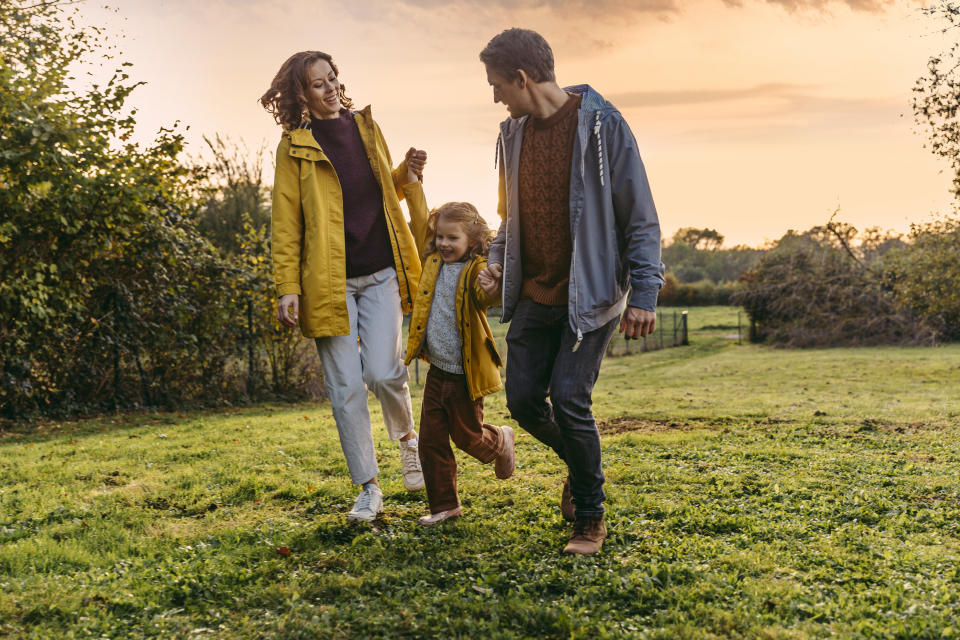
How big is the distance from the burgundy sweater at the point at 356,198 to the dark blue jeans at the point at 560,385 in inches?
37.0

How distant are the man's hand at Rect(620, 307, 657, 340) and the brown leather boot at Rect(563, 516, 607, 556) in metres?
0.91

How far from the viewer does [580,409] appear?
3482 millimetres

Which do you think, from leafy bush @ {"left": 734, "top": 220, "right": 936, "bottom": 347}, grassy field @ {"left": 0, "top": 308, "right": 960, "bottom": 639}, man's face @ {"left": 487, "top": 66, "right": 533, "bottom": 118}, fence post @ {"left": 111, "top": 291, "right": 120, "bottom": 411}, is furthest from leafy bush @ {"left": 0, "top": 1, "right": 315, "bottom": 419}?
leafy bush @ {"left": 734, "top": 220, "right": 936, "bottom": 347}

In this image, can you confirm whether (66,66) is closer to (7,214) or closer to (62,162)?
(62,162)

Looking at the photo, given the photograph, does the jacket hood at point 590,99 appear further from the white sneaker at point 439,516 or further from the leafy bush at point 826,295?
the leafy bush at point 826,295

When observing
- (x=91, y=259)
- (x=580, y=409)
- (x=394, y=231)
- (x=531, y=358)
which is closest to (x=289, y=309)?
(x=394, y=231)

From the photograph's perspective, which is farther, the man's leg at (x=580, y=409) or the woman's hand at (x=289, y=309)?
the woman's hand at (x=289, y=309)

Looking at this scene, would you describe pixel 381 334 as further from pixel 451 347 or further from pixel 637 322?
pixel 637 322

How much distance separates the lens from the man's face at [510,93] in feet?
11.4

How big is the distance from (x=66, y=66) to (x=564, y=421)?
8.62 metres

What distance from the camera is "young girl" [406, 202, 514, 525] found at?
3934 mm

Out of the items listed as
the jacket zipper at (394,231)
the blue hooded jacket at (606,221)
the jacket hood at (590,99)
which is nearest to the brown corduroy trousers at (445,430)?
the jacket zipper at (394,231)

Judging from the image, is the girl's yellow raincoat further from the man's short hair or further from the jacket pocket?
the man's short hair

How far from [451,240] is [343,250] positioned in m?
0.59
